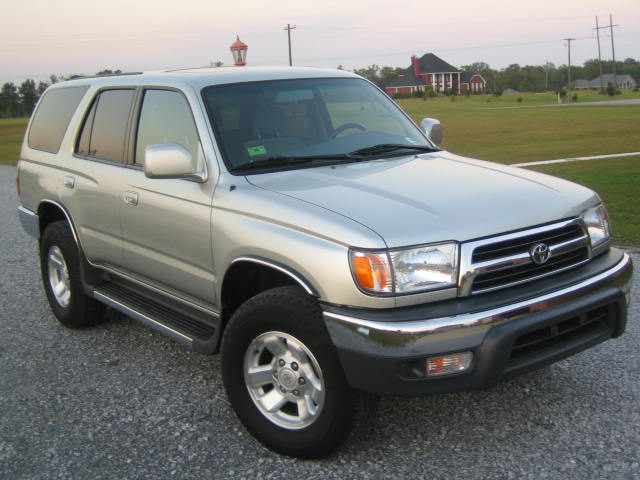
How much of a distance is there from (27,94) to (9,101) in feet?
8.37

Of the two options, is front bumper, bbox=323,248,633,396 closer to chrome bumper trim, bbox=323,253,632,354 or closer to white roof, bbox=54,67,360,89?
chrome bumper trim, bbox=323,253,632,354

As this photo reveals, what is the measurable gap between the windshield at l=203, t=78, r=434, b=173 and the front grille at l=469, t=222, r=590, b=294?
125 centimetres

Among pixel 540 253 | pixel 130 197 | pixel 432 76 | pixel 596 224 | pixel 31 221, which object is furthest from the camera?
pixel 432 76

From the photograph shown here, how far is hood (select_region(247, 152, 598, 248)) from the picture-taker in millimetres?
3121

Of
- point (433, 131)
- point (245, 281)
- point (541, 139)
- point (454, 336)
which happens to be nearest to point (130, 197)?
point (245, 281)

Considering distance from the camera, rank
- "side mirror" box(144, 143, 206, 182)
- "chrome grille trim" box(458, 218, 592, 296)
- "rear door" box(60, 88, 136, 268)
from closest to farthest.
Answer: "chrome grille trim" box(458, 218, 592, 296) → "side mirror" box(144, 143, 206, 182) → "rear door" box(60, 88, 136, 268)

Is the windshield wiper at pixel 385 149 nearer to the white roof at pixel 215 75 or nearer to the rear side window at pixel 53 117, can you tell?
the white roof at pixel 215 75

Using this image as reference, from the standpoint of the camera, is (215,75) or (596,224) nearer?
(596,224)

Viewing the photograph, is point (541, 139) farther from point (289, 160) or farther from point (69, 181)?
point (289, 160)

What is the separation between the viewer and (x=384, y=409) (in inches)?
155

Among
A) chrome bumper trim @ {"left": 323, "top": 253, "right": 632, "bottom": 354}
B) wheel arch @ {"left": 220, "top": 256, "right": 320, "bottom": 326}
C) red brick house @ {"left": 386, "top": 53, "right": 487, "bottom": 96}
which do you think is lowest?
chrome bumper trim @ {"left": 323, "top": 253, "right": 632, "bottom": 354}

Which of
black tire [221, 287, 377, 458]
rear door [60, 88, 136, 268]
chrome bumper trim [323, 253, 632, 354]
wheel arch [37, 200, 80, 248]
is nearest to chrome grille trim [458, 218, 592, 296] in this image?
chrome bumper trim [323, 253, 632, 354]

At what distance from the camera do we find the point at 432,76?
124 m

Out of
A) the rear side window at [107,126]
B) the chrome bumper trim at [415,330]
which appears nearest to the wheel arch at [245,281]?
the chrome bumper trim at [415,330]
